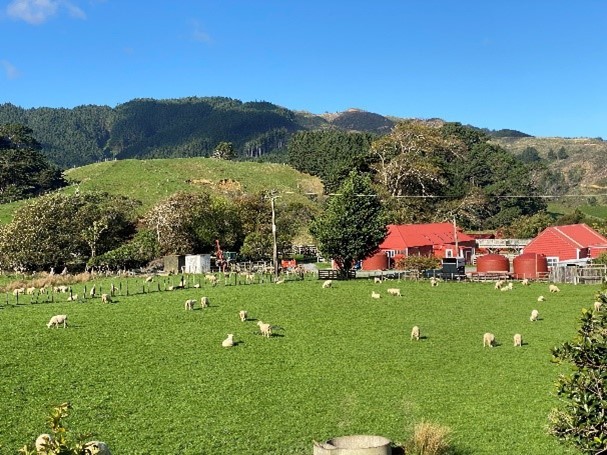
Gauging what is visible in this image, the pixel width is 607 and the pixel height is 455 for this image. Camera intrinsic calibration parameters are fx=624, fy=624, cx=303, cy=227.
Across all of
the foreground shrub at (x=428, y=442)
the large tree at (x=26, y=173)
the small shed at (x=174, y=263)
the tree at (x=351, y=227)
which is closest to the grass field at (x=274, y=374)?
the foreground shrub at (x=428, y=442)

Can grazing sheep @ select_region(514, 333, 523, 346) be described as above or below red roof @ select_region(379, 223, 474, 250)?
below

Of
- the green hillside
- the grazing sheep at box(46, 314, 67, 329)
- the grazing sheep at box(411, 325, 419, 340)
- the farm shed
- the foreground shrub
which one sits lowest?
the foreground shrub

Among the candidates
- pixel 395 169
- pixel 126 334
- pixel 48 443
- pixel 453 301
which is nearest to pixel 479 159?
pixel 395 169

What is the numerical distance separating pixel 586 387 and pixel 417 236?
77692 mm

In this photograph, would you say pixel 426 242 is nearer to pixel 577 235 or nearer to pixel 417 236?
pixel 417 236

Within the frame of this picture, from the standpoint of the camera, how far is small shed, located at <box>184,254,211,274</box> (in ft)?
222

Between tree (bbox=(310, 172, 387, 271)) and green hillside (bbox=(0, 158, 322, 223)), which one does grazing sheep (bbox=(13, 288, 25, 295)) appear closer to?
tree (bbox=(310, 172, 387, 271))

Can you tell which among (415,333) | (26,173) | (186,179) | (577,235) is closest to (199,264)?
(415,333)

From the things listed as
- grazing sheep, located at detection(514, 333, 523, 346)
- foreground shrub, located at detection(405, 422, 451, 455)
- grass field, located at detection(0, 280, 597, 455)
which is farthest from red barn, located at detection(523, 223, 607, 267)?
foreground shrub, located at detection(405, 422, 451, 455)

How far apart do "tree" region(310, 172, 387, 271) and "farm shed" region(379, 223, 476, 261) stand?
2078cm

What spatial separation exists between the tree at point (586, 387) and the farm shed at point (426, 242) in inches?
2754

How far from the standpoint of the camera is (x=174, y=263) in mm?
70188

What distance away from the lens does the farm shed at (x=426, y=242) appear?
3342 inches

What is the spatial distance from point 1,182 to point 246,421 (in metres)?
127
